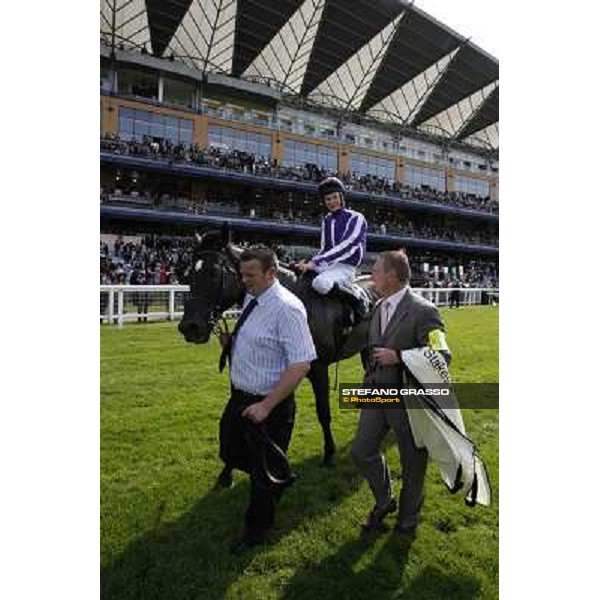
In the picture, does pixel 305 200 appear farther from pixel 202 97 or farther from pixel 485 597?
pixel 485 597

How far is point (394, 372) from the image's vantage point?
2.46 m

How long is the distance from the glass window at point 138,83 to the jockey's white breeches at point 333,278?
179cm

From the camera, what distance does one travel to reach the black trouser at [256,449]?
234 cm

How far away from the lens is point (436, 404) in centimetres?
239

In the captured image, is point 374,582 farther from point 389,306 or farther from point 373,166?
point 373,166

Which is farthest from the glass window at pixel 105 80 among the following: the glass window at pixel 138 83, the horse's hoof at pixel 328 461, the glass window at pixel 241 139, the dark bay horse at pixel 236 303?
the horse's hoof at pixel 328 461

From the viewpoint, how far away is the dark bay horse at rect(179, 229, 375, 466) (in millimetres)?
2758

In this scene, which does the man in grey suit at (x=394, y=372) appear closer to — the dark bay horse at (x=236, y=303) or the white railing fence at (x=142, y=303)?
the dark bay horse at (x=236, y=303)

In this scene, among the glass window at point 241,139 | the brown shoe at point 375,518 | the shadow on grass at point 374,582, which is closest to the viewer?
the shadow on grass at point 374,582

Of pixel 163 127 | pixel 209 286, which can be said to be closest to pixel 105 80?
pixel 209 286

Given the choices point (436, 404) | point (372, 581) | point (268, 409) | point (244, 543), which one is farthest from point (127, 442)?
point (436, 404)

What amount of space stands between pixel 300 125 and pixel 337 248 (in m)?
2.03

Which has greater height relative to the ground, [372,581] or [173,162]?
[173,162]
